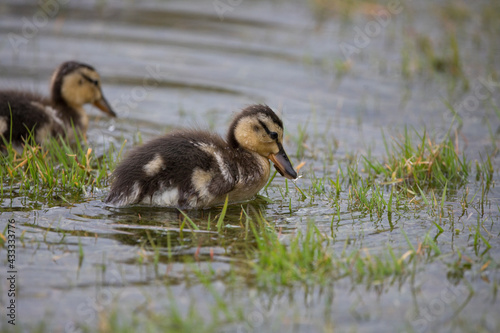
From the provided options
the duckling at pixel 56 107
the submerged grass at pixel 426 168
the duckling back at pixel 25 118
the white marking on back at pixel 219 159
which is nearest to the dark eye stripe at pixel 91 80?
the duckling at pixel 56 107

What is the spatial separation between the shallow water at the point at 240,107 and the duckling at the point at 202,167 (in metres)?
0.14

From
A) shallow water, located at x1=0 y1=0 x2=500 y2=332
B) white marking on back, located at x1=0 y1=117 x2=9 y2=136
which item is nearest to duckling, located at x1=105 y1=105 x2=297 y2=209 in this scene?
shallow water, located at x1=0 y1=0 x2=500 y2=332

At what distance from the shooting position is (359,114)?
782 cm

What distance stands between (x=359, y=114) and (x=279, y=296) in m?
4.58

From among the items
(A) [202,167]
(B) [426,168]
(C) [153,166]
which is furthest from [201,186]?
(B) [426,168]

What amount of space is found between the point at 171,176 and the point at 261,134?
847mm

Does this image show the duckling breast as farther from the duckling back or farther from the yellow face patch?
the duckling back

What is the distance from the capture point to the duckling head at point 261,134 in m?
5.17

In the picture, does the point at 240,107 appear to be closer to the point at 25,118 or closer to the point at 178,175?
the point at 25,118

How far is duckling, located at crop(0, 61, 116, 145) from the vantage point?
5789mm

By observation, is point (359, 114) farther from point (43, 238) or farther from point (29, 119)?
point (43, 238)

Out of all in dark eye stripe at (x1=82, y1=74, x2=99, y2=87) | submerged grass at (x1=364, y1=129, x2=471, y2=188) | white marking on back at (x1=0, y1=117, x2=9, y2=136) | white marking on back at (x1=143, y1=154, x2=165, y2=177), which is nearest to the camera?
white marking on back at (x1=143, y1=154, x2=165, y2=177)

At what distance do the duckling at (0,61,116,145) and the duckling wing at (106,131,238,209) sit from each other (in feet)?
4.17

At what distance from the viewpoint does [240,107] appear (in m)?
Answer: 7.30
